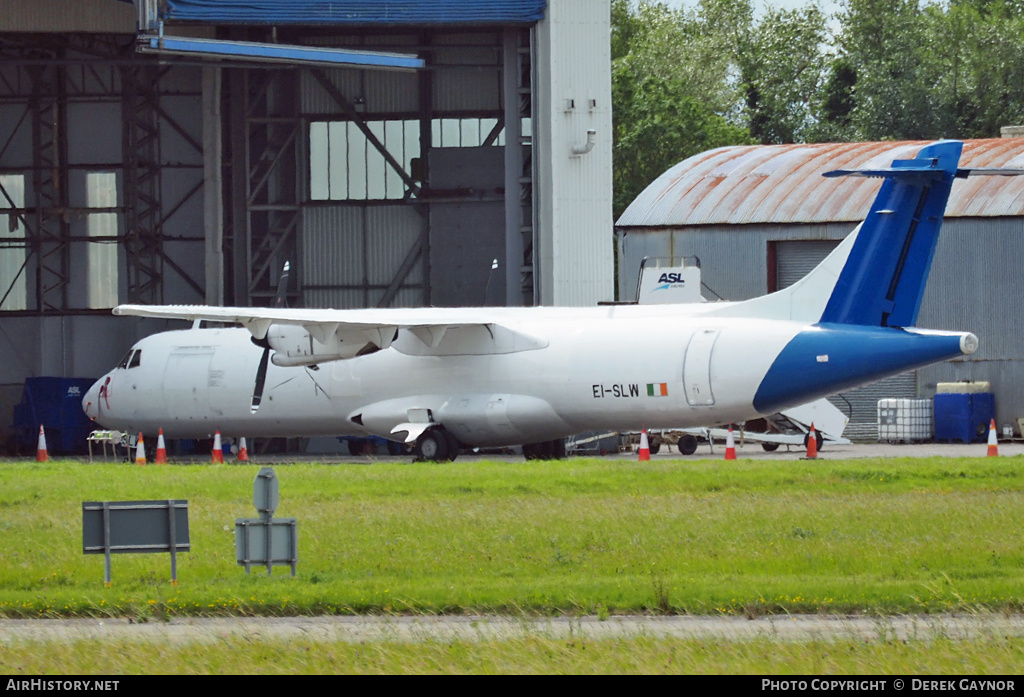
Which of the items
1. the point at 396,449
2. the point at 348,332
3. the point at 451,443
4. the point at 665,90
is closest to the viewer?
the point at 348,332

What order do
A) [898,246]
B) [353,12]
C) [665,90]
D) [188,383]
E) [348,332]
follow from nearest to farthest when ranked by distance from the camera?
[898,246] → [348,332] → [188,383] → [353,12] → [665,90]

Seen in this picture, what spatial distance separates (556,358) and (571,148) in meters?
8.75

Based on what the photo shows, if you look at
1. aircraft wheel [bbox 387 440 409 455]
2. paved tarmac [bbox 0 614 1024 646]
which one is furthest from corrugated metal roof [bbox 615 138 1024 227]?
paved tarmac [bbox 0 614 1024 646]

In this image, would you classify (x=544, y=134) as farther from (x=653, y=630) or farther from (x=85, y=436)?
(x=653, y=630)

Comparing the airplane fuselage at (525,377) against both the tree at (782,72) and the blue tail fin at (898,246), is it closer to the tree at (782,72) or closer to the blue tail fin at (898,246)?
the blue tail fin at (898,246)

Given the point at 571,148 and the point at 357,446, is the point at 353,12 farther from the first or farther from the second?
the point at 357,446

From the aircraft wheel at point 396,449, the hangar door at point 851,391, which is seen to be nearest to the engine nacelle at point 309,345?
the aircraft wheel at point 396,449

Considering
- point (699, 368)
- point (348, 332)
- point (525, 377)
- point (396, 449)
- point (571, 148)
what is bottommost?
point (396, 449)

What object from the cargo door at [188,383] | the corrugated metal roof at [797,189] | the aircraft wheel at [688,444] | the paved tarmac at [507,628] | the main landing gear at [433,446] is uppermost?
the corrugated metal roof at [797,189]

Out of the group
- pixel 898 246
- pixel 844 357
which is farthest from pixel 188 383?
pixel 898 246

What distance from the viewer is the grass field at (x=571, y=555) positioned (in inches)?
404

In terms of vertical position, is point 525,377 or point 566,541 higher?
point 525,377

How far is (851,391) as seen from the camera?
3869 cm

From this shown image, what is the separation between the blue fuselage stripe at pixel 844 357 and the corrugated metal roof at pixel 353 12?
12855 millimetres
